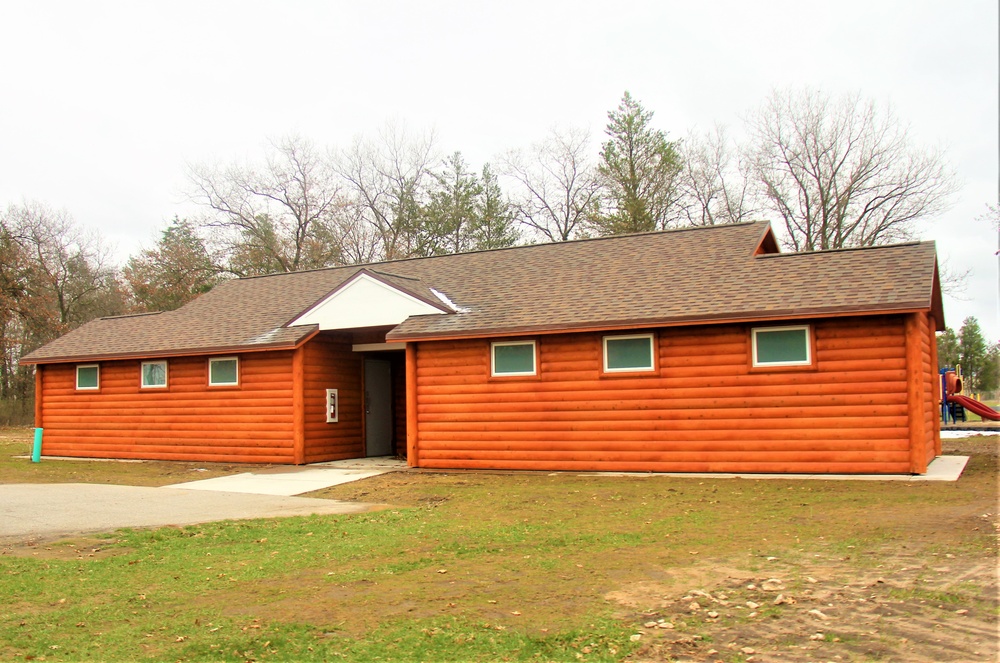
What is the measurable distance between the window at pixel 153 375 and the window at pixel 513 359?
8.40 m

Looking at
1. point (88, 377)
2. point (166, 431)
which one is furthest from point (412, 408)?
point (88, 377)

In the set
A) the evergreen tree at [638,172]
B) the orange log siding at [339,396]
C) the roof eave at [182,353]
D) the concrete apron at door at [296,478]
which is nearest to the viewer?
the concrete apron at door at [296,478]

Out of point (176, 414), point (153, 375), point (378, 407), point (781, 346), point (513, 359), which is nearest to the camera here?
point (781, 346)

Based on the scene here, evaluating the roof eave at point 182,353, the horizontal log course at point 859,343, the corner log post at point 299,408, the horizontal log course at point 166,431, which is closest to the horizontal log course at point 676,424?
the horizontal log course at point 859,343

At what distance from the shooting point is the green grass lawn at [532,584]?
532 centimetres

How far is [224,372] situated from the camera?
19.2 m

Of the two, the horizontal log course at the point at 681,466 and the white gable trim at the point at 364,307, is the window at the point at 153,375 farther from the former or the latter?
the horizontal log course at the point at 681,466

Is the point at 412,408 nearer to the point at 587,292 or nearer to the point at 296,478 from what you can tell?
the point at 296,478

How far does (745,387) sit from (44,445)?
1717 cm

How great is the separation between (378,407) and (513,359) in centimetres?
589

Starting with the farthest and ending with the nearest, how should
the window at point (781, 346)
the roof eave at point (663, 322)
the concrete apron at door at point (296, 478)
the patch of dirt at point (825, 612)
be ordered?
1. the concrete apron at door at point (296, 478)
2. the window at point (781, 346)
3. the roof eave at point (663, 322)
4. the patch of dirt at point (825, 612)

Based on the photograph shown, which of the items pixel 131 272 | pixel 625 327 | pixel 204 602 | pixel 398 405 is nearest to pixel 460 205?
pixel 131 272

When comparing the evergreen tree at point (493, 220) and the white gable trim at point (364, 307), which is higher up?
the evergreen tree at point (493, 220)

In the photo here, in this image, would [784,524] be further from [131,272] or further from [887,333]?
[131,272]
